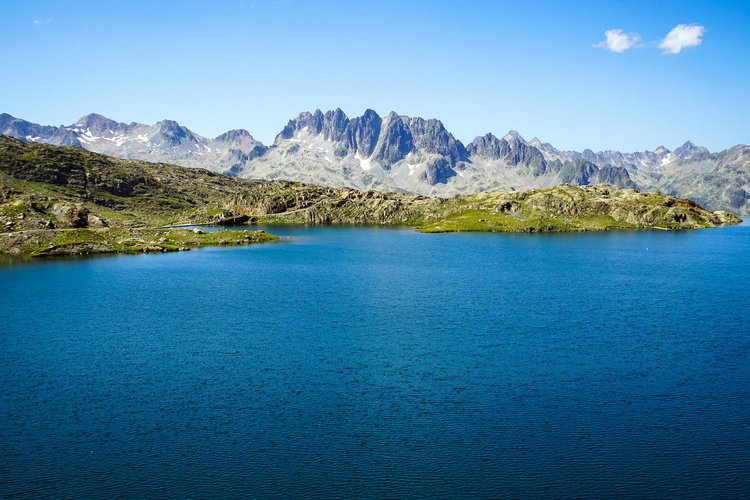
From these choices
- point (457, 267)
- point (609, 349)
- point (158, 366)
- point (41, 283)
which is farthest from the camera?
point (457, 267)

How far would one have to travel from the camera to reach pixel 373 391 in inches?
1941

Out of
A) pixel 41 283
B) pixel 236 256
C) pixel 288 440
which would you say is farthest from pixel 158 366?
pixel 236 256

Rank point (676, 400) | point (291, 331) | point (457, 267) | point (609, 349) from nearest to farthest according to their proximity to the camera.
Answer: point (676, 400)
point (609, 349)
point (291, 331)
point (457, 267)

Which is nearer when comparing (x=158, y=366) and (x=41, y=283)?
(x=158, y=366)

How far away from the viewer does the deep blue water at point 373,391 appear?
A: 115 ft

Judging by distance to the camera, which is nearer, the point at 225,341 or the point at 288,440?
the point at 288,440

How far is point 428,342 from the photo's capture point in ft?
214

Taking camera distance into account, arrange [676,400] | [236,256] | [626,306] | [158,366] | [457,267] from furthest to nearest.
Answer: [236,256] → [457,267] → [626,306] → [158,366] → [676,400]

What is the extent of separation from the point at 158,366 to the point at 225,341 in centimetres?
1084

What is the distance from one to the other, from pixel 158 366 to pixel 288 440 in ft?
78.1

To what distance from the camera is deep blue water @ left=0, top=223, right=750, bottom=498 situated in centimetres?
3512

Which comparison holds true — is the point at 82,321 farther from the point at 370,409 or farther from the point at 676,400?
the point at 676,400

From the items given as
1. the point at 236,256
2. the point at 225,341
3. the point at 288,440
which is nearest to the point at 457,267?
the point at 236,256

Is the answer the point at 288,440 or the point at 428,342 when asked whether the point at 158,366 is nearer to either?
the point at 288,440
